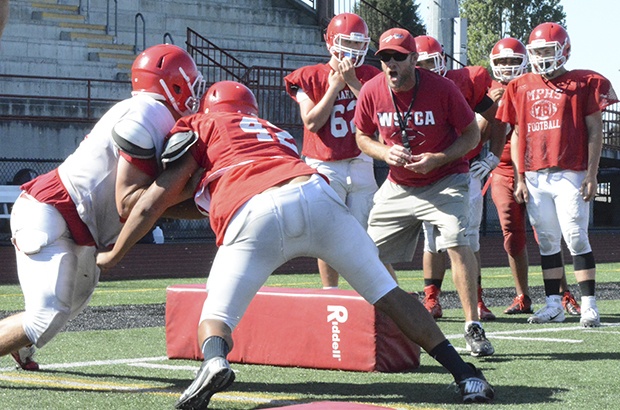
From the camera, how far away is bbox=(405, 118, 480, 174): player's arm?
645 cm

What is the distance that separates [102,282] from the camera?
13203 millimetres

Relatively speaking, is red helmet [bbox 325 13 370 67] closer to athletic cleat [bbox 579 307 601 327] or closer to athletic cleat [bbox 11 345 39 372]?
athletic cleat [bbox 579 307 601 327]

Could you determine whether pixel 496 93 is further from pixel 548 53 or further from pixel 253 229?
pixel 253 229

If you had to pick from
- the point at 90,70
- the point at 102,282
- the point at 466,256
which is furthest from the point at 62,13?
the point at 466,256

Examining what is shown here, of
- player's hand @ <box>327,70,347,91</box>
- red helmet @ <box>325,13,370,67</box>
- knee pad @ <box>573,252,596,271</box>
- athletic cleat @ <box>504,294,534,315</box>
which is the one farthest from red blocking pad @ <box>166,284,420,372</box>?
athletic cleat @ <box>504,294,534,315</box>

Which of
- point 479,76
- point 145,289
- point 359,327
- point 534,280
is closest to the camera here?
point 359,327

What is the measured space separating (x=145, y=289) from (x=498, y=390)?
7.09 metres

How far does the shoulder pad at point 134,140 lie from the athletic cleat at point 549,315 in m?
4.09

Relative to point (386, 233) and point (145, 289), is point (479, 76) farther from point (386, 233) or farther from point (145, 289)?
point (145, 289)

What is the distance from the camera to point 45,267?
5516 mm

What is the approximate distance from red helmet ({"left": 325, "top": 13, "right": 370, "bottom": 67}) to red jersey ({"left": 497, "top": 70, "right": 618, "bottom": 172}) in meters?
1.41

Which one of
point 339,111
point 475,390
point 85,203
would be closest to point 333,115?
point 339,111

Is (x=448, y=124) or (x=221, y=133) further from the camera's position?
(x=448, y=124)

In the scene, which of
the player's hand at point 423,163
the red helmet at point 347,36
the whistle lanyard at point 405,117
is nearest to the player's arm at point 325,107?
the red helmet at point 347,36
